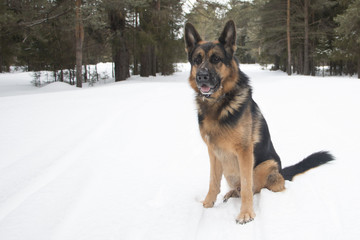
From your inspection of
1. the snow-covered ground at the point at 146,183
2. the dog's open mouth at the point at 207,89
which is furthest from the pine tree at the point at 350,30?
the dog's open mouth at the point at 207,89

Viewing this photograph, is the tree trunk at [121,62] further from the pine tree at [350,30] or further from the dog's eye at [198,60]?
the dog's eye at [198,60]

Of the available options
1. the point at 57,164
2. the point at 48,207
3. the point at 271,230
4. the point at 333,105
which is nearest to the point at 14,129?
the point at 57,164

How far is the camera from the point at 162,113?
756 cm

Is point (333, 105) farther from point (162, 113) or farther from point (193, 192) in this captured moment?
point (193, 192)

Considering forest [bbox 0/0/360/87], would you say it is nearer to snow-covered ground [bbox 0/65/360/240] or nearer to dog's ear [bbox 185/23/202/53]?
snow-covered ground [bbox 0/65/360/240]

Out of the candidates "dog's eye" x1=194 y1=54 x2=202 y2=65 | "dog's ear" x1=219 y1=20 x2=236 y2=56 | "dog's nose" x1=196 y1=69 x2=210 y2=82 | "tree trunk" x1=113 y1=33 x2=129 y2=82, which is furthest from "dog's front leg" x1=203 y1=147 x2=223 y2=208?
"tree trunk" x1=113 y1=33 x2=129 y2=82

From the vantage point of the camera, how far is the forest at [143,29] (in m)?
14.9

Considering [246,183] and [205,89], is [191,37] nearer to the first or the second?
[205,89]

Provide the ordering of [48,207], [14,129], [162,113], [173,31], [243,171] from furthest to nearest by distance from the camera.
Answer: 1. [173,31]
2. [162,113]
3. [14,129]
4. [48,207]
5. [243,171]

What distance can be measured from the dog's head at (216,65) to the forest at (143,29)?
468 inches

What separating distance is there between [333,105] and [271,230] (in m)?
6.69

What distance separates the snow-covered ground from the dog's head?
1.33 meters

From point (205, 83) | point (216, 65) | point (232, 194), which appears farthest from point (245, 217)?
point (216, 65)

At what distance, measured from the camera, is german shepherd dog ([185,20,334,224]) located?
8.67 ft
